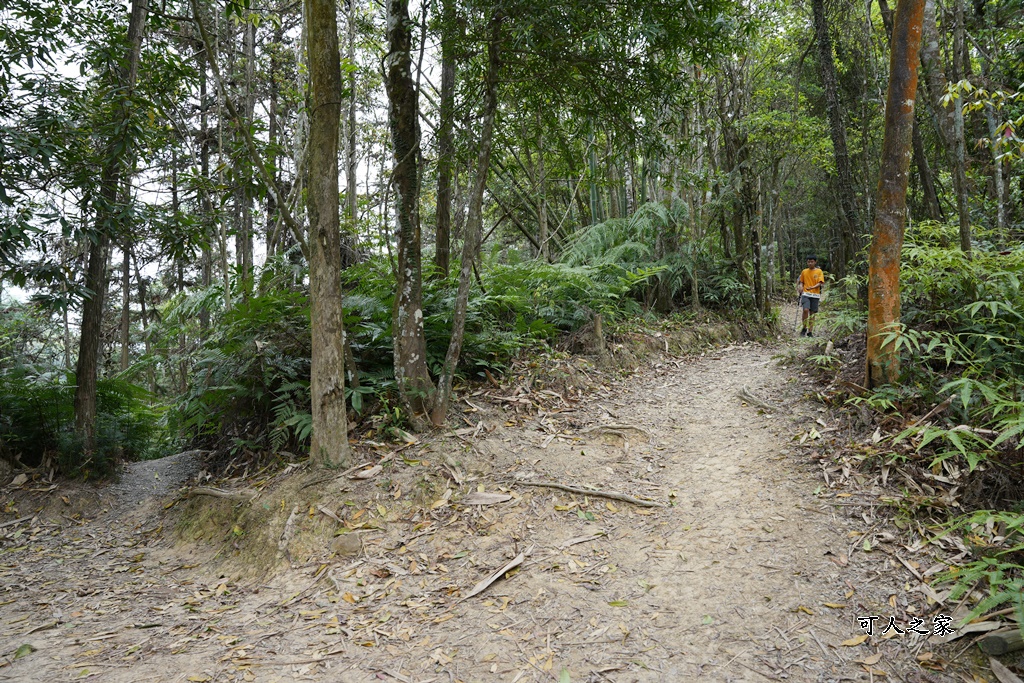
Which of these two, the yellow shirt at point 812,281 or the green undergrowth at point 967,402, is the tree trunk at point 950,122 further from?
the yellow shirt at point 812,281

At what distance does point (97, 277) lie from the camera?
18.5 ft

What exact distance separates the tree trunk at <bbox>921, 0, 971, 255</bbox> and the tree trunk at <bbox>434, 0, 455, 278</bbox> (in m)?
4.81

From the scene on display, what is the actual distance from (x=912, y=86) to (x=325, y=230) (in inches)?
206

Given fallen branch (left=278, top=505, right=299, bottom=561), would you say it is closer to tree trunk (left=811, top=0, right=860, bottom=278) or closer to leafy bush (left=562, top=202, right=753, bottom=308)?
leafy bush (left=562, top=202, right=753, bottom=308)

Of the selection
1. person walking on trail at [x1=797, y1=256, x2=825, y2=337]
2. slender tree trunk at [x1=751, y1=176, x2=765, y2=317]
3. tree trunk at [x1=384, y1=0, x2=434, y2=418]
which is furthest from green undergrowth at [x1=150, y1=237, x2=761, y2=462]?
slender tree trunk at [x1=751, y1=176, x2=765, y2=317]

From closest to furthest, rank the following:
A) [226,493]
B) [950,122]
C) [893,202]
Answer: [226,493], [893,202], [950,122]

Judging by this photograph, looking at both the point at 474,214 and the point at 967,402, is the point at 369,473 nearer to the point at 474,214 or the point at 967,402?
the point at 474,214

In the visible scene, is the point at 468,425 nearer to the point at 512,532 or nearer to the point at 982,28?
the point at 512,532

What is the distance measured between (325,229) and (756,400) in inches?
193

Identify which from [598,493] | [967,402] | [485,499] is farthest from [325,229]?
[967,402]

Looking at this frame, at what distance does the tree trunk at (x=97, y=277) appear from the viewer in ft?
17.3

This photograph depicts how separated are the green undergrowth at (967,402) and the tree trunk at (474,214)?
3.57m

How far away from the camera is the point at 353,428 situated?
502 cm

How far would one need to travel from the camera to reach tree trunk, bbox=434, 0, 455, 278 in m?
4.90
